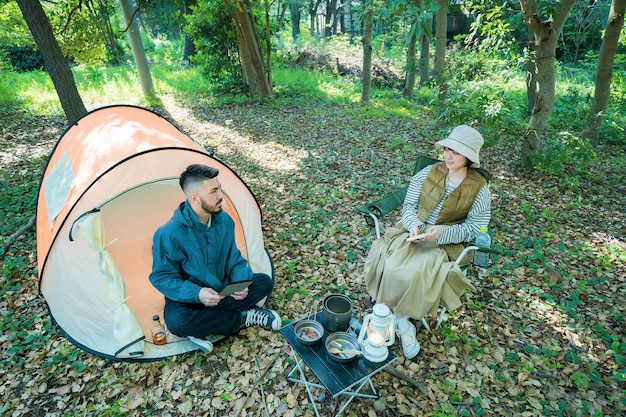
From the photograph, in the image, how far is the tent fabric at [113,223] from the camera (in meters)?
2.84

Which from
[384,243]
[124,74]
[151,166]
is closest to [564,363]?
[384,243]

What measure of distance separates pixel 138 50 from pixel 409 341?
10397mm

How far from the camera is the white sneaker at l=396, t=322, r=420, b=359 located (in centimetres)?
283

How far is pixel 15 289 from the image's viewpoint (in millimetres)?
3527

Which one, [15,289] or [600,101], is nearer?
[15,289]

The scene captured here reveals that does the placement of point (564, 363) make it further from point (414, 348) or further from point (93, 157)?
point (93, 157)

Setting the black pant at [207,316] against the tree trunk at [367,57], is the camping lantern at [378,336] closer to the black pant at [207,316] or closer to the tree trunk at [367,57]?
the black pant at [207,316]

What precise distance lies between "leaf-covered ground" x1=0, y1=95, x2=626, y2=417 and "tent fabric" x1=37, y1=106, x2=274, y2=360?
27cm

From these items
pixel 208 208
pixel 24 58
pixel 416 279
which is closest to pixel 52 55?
pixel 208 208

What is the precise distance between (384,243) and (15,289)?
3.83 m

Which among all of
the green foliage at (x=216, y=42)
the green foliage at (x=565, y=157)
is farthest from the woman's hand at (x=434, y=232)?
the green foliage at (x=216, y=42)

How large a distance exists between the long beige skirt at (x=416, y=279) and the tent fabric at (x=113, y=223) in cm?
126

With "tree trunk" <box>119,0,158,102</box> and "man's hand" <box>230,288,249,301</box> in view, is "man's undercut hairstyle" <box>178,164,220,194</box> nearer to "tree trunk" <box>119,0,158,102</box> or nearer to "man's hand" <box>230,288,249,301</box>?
"man's hand" <box>230,288,249,301</box>

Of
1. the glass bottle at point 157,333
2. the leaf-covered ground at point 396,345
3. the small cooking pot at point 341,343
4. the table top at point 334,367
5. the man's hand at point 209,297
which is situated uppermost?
the man's hand at point 209,297
